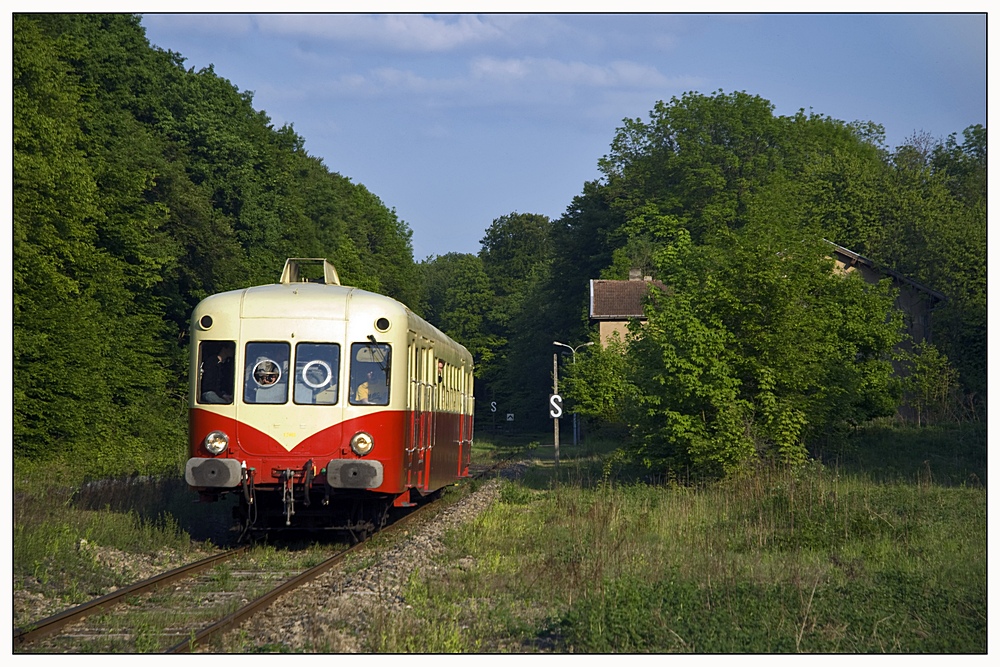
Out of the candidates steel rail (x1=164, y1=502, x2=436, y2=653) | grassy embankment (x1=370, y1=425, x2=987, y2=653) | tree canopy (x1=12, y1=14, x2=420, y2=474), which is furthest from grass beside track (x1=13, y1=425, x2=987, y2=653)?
tree canopy (x1=12, y1=14, x2=420, y2=474)

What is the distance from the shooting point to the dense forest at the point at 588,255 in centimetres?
1941

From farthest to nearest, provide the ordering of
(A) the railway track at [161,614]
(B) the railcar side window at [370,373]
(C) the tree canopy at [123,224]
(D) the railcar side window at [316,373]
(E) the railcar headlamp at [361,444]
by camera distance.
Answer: (C) the tree canopy at [123,224], (B) the railcar side window at [370,373], (D) the railcar side window at [316,373], (E) the railcar headlamp at [361,444], (A) the railway track at [161,614]

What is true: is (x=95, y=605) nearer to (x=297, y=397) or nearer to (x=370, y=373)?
(x=297, y=397)

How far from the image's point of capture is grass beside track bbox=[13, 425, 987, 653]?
8.09m

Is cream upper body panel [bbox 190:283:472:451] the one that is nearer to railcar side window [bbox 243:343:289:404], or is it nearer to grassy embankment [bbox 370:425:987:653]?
railcar side window [bbox 243:343:289:404]

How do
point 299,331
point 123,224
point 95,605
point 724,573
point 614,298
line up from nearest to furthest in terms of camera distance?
point 95,605, point 724,573, point 299,331, point 123,224, point 614,298

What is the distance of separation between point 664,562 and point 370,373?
428 centimetres

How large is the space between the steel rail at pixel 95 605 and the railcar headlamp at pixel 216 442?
125 cm

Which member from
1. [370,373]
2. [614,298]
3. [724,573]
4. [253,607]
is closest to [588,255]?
[614,298]

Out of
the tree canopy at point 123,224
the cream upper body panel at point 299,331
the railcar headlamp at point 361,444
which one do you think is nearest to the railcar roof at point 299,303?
the cream upper body panel at point 299,331

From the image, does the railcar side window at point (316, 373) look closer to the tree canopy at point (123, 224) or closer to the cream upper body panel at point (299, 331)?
the cream upper body panel at point (299, 331)

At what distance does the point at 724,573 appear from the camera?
10.2 m

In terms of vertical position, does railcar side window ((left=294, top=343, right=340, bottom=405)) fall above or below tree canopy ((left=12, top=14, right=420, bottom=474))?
below

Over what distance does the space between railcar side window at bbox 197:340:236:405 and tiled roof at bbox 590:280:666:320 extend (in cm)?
4094
